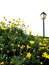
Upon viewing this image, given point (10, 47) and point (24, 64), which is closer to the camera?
point (24, 64)

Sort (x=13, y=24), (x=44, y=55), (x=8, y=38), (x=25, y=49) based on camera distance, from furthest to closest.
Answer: (x=13, y=24) < (x=8, y=38) < (x=25, y=49) < (x=44, y=55)

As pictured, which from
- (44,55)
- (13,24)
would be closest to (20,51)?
(44,55)

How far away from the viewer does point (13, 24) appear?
4465 millimetres

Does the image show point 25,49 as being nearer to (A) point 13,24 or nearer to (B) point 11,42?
(B) point 11,42

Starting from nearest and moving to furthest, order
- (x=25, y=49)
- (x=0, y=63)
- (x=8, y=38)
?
(x=0, y=63), (x=25, y=49), (x=8, y=38)

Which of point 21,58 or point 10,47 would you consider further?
point 10,47

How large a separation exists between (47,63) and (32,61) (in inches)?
11.9

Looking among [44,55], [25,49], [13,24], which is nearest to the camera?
[44,55]

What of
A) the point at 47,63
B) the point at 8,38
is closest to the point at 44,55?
the point at 47,63

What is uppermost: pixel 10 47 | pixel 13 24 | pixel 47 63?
pixel 13 24

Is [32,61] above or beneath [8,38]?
beneath

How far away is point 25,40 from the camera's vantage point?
3377mm

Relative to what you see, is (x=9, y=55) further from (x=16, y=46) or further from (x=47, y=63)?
(x=47, y=63)

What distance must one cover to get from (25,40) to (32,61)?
0.55 metres
